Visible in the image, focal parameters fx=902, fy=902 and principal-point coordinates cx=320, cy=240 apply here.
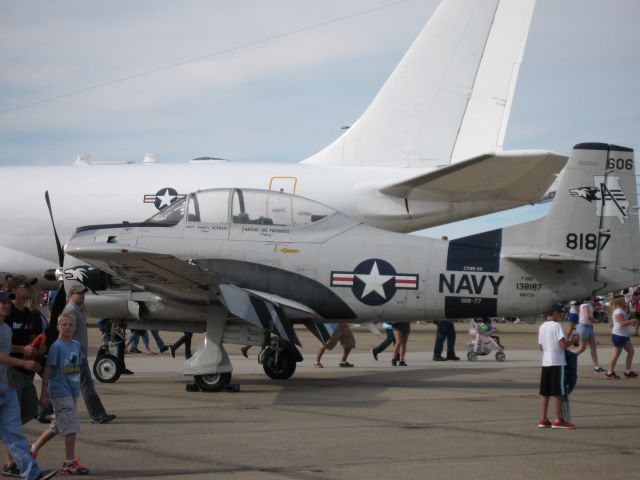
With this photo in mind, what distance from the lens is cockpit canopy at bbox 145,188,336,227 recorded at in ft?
47.2

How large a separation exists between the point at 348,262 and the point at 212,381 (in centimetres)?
282

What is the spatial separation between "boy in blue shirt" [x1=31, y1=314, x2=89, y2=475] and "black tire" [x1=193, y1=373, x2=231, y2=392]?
5.57 meters

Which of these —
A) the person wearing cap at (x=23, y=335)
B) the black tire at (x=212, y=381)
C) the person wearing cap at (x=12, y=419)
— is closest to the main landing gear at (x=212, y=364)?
the black tire at (x=212, y=381)

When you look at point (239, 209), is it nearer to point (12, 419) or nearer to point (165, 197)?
point (12, 419)

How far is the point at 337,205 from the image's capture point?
2162cm

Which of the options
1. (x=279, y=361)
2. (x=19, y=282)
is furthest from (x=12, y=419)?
(x=279, y=361)

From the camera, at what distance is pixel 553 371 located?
10.3 metres

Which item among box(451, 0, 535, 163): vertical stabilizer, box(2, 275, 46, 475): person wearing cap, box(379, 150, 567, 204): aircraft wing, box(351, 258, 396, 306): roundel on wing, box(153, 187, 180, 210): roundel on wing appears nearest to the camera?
box(2, 275, 46, 475): person wearing cap

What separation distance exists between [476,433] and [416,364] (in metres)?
10.6

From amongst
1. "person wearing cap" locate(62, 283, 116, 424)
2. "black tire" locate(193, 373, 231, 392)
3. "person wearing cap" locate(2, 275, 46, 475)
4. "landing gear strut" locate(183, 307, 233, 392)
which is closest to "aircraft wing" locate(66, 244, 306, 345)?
"landing gear strut" locate(183, 307, 233, 392)

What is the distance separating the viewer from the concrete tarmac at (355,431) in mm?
7637

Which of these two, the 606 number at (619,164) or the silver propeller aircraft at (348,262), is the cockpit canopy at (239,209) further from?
the 606 number at (619,164)

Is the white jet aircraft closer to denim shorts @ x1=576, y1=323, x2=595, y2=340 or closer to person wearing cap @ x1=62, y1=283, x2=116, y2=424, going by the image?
denim shorts @ x1=576, y1=323, x2=595, y2=340

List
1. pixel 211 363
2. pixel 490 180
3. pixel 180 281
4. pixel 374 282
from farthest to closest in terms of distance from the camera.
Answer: pixel 490 180, pixel 374 282, pixel 211 363, pixel 180 281
